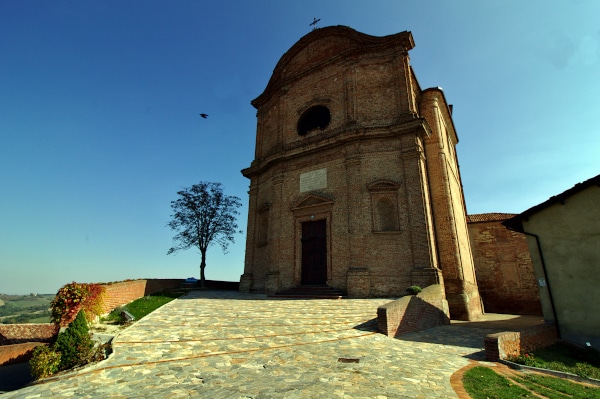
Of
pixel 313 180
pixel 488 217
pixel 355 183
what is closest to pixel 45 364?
pixel 355 183

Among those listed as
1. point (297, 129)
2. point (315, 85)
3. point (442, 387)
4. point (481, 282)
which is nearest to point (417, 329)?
point (442, 387)

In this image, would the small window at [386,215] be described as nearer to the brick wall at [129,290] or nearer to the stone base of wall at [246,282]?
the stone base of wall at [246,282]

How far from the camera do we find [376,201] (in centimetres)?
1380

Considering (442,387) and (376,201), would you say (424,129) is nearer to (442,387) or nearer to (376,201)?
(376,201)

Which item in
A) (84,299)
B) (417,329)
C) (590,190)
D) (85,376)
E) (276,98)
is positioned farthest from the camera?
(276,98)

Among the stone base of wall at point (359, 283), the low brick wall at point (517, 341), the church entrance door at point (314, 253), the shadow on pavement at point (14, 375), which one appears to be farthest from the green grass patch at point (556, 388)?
the shadow on pavement at point (14, 375)

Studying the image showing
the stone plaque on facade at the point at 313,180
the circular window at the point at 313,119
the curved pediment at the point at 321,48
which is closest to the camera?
the stone plaque on facade at the point at 313,180

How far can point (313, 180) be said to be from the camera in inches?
624

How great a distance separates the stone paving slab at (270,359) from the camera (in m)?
4.27

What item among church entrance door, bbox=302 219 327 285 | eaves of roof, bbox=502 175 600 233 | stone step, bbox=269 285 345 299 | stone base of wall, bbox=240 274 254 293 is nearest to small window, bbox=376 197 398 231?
church entrance door, bbox=302 219 327 285

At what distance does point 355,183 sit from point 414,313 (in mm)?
6608

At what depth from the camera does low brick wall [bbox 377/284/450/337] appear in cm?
805

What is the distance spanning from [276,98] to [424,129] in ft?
32.7

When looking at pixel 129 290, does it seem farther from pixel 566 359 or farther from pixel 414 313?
pixel 566 359
